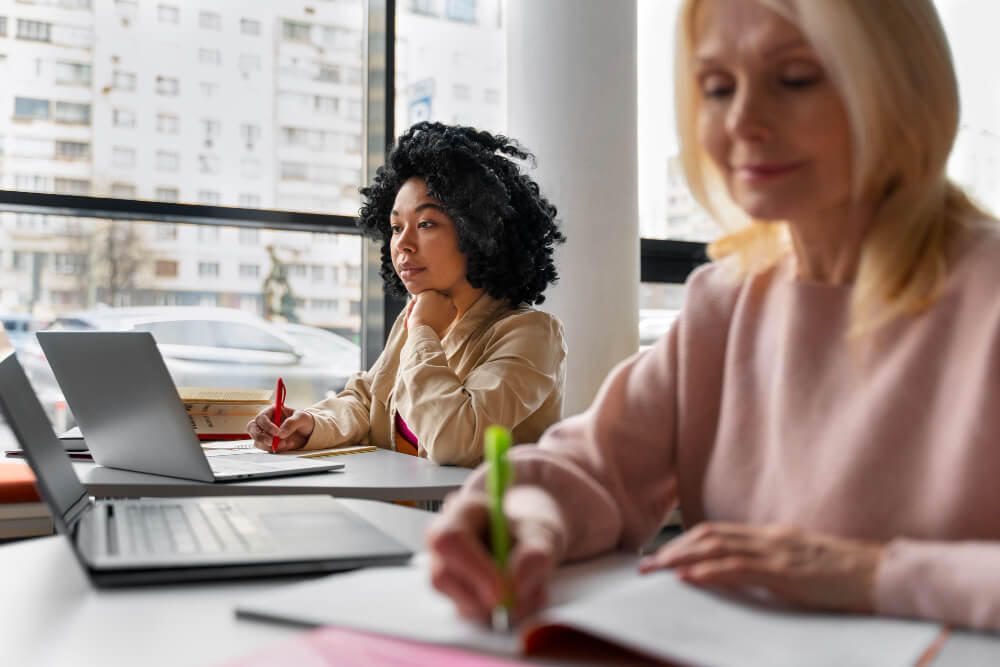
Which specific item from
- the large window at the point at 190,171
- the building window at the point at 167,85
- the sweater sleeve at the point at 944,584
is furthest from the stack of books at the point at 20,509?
the sweater sleeve at the point at 944,584

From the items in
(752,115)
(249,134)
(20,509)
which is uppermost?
(249,134)

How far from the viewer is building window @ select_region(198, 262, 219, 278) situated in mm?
3279

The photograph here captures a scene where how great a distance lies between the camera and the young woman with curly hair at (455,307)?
2051 mm

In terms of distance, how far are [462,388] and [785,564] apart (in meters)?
1.35

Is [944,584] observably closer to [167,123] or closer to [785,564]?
[785,564]

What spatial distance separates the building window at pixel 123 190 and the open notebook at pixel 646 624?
8.81 feet

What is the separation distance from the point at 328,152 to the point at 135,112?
0.67 m

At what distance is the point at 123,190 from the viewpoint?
123 inches

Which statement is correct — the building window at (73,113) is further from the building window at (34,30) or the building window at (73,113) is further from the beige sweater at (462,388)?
the beige sweater at (462,388)

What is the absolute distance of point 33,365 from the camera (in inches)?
118

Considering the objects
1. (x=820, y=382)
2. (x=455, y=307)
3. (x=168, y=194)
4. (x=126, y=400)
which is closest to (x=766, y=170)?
(x=820, y=382)

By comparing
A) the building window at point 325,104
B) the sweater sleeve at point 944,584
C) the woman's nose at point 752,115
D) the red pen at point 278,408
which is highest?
the building window at point 325,104

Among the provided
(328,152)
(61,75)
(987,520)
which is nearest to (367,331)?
(328,152)

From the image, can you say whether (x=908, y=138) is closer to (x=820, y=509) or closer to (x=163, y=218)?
(x=820, y=509)
